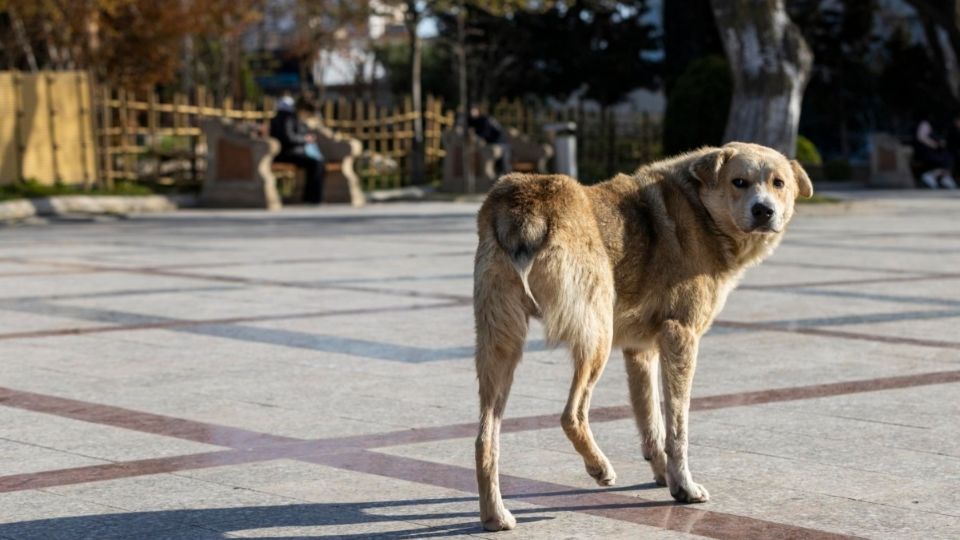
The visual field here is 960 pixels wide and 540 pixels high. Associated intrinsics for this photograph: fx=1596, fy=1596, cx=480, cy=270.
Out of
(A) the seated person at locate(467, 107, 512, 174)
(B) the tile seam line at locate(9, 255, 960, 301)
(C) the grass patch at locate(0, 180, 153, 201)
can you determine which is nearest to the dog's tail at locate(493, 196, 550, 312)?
(B) the tile seam line at locate(9, 255, 960, 301)

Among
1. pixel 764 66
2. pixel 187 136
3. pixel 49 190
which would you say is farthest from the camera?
pixel 187 136

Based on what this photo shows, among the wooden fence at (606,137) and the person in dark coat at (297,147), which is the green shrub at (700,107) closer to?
the wooden fence at (606,137)

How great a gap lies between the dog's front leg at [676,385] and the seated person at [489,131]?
83.3ft

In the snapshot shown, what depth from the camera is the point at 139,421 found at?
7.04 m

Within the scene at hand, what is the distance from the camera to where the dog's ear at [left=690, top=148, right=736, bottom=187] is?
573 centimetres

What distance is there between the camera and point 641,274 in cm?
563

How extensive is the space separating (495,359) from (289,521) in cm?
Answer: 87

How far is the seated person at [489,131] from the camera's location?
3119cm

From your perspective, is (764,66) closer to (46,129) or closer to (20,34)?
(46,129)

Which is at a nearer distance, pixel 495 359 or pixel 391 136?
pixel 495 359

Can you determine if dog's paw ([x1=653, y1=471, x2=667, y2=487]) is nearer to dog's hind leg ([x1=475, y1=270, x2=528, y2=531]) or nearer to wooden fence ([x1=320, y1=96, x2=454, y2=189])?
dog's hind leg ([x1=475, y1=270, x2=528, y2=531])

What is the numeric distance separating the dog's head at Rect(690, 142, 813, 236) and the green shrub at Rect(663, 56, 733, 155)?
27.3 m

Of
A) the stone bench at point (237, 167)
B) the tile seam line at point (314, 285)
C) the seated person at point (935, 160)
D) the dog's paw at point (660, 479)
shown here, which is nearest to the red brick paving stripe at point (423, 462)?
the dog's paw at point (660, 479)

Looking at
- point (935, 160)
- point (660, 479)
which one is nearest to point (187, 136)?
point (935, 160)
